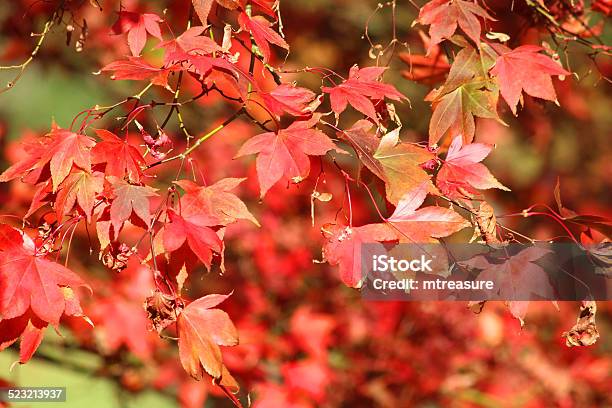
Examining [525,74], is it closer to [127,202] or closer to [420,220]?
[420,220]

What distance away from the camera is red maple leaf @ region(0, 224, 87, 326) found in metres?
0.94

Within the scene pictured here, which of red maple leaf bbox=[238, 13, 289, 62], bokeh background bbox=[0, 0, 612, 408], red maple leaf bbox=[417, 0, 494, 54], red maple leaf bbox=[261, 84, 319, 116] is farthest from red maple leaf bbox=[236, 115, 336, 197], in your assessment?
bokeh background bbox=[0, 0, 612, 408]

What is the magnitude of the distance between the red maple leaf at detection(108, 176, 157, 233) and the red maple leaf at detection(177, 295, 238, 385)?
145 mm

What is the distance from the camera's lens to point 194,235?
934 mm

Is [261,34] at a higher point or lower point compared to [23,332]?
higher

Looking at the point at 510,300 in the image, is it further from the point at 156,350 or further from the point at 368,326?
the point at 368,326

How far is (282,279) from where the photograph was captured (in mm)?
2471

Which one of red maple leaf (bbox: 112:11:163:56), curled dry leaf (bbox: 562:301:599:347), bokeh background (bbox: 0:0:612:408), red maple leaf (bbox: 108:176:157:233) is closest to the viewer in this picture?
red maple leaf (bbox: 108:176:157:233)

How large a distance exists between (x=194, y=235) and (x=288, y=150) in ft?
0.52

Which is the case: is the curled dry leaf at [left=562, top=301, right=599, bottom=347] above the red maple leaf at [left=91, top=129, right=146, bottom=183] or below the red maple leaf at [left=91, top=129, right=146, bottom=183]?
below

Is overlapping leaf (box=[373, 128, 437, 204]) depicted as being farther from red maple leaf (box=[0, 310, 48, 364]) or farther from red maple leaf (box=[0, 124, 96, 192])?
red maple leaf (box=[0, 310, 48, 364])

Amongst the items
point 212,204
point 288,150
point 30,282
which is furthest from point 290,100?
point 30,282

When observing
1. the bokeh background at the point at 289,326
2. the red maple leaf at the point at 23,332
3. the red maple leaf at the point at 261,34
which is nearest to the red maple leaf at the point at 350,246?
the red maple leaf at the point at 261,34

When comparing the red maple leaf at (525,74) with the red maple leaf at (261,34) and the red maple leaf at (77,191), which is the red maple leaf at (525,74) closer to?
the red maple leaf at (261,34)
